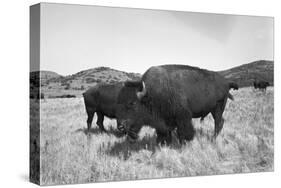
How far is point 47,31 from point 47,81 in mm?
837

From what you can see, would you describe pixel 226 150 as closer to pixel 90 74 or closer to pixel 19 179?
pixel 90 74

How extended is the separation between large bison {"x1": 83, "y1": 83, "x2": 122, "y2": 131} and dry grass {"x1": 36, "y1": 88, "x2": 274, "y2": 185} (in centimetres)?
12

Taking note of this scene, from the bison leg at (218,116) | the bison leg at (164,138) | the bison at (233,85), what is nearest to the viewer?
the bison leg at (164,138)

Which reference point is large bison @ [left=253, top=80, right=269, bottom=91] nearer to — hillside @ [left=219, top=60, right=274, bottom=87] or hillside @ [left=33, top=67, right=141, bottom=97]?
hillside @ [left=219, top=60, right=274, bottom=87]

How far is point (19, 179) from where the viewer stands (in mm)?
9609

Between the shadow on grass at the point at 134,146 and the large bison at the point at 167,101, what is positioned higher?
the large bison at the point at 167,101

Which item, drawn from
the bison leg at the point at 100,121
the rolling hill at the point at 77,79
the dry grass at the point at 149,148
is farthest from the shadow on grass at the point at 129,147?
the rolling hill at the point at 77,79

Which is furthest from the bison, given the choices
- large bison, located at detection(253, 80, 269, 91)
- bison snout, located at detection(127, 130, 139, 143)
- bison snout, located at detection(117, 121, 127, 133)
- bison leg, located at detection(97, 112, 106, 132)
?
bison leg, located at detection(97, 112, 106, 132)

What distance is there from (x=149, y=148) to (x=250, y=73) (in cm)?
275

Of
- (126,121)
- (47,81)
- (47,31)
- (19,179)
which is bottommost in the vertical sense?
(19,179)

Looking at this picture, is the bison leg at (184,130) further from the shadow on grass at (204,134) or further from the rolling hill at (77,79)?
the rolling hill at (77,79)

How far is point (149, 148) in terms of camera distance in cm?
998

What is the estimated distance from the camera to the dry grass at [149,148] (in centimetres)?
917

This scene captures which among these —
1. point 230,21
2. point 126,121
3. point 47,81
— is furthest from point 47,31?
point 230,21
